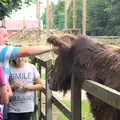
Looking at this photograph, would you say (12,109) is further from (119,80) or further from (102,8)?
(102,8)

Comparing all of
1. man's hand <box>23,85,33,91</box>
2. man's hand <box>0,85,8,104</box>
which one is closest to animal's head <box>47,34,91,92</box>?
man's hand <box>23,85,33,91</box>

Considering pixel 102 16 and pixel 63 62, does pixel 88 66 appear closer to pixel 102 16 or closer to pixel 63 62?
pixel 63 62

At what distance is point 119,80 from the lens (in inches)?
140

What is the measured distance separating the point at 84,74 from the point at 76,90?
269mm

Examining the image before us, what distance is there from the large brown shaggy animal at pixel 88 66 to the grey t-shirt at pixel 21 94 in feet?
2.08

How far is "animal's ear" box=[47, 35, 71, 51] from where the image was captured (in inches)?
173

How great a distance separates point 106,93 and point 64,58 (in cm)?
183

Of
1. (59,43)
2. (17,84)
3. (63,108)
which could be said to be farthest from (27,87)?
(59,43)

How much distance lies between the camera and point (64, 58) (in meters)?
4.51

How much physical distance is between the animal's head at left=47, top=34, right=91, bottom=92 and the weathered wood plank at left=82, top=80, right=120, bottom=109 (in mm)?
1110

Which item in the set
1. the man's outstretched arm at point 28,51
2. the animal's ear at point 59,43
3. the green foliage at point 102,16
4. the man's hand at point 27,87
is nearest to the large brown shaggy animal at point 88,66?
the animal's ear at point 59,43

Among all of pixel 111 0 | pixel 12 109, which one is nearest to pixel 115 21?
pixel 111 0

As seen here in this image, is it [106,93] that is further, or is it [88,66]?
[88,66]

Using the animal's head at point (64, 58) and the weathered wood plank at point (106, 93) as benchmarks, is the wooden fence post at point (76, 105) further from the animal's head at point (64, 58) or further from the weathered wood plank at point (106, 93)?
the animal's head at point (64, 58)
